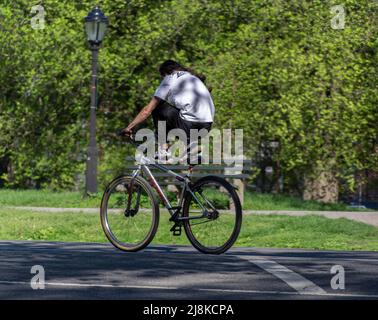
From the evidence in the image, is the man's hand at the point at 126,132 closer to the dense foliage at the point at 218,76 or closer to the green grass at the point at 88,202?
the green grass at the point at 88,202

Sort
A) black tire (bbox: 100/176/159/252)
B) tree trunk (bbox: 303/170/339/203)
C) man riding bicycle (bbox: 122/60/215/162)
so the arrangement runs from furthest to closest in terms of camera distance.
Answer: tree trunk (bbox: 303/170/339/203)
black tire (bbox: 100/176/159/252)
man riding bicycle (bbox: 122/60/215/162)

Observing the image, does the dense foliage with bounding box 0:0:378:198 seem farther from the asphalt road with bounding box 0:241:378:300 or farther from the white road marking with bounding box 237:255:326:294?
the white road marking with bounding box 237:255:326:294

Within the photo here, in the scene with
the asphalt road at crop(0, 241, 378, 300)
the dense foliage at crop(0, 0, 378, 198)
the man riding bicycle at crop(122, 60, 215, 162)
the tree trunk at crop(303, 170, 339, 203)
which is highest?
the dense foliage at crop(0, 0, 378, 198)

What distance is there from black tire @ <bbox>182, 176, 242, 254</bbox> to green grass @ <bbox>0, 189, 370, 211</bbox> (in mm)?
9407

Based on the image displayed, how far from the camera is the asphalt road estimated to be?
6023mm

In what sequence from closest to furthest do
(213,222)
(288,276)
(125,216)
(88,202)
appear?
(288,276)
(213,222)
(125,216)
(88,202)

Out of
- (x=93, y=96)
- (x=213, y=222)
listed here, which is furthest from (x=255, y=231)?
(x=213, y=222)

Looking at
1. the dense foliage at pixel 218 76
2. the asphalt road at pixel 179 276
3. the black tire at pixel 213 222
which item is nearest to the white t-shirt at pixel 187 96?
the black tire at pixel 213 222

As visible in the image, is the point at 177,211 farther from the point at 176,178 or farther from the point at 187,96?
the point at 187,96

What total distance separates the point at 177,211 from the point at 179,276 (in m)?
1.95

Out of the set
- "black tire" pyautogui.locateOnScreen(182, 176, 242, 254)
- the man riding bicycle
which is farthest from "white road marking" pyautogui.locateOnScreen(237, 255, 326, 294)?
the man riding bicycle

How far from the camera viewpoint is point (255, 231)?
14.7 m

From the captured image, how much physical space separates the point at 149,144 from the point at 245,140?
540 inches
